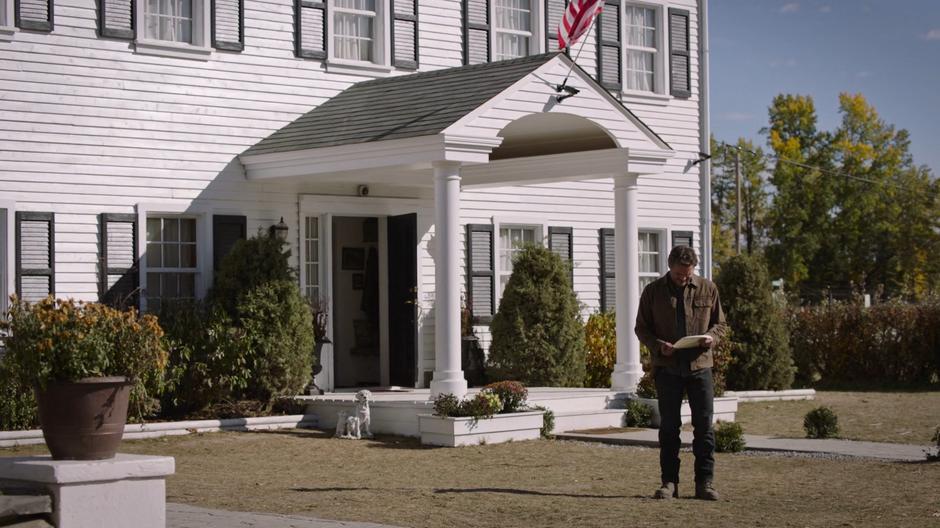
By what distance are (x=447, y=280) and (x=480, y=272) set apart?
14.5ft

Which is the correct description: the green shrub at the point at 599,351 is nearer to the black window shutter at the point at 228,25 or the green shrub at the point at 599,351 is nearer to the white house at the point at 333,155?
the white house at the point at 333,155

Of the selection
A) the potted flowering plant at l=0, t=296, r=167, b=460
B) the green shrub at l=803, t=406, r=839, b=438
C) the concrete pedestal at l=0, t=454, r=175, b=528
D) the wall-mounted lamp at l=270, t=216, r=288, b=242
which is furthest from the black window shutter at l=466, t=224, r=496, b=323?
the concrete pedestal at l=0, t=454, r=175, b=528

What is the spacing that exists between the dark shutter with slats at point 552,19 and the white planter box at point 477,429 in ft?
23.6

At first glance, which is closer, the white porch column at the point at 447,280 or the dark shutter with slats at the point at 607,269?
the white porch column at the point at 447,280

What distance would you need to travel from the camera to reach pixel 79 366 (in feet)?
26.5

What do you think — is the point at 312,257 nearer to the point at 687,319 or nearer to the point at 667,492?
the point at 687,319

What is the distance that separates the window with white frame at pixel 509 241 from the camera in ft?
66.0

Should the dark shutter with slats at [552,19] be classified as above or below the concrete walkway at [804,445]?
above

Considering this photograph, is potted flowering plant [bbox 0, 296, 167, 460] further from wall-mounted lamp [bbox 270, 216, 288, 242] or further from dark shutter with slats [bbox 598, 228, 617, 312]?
dark shutter with slats [bbox 598, 228, 617, 312]

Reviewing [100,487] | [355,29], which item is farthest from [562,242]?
[100,487]

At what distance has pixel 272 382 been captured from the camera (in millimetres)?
16094

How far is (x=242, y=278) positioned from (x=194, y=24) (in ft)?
10.9

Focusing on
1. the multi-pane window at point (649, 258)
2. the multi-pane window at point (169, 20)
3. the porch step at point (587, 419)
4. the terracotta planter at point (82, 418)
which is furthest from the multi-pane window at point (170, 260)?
the terracotta planter at point (82, 418)

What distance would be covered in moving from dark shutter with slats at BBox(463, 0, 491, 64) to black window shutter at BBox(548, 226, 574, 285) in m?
2.85
